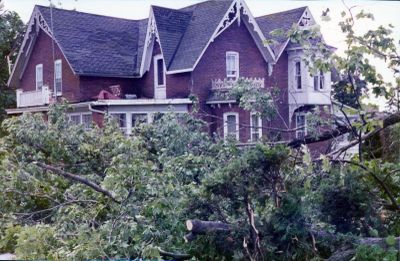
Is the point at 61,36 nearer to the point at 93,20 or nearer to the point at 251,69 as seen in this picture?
the point at 93,20

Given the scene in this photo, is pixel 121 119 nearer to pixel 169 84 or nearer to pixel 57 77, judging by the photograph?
pixel 169 84

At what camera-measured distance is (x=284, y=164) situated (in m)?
2.26

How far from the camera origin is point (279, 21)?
3494 millimetres

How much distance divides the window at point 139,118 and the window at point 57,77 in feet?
2.04

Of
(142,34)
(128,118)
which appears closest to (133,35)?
(142,34)

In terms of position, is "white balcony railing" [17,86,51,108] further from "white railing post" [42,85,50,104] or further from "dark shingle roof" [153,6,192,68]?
"dark shingle roof" [153,6,192,68]

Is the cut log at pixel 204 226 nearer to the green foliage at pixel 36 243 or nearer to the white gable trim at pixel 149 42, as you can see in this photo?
the green foliage at pixel 36 243

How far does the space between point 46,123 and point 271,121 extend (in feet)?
5.25

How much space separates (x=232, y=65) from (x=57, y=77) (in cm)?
138

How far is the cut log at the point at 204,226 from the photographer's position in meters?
2.08

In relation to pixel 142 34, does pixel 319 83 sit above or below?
below

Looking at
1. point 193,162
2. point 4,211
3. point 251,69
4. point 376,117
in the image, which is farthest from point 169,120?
point 376,117

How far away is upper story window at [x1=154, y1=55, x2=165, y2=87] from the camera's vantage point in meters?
3.88

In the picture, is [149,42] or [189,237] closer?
[189,237]
